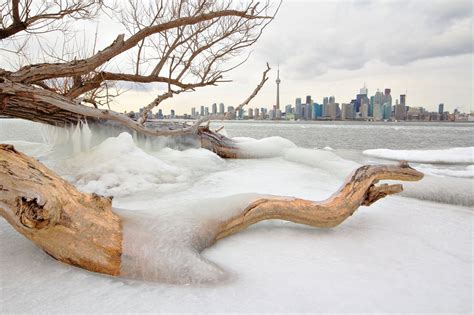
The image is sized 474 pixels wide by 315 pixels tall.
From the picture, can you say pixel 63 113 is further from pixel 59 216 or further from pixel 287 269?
pixel 287 269

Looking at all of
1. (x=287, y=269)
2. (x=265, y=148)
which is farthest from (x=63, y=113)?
(x=287, y=269)

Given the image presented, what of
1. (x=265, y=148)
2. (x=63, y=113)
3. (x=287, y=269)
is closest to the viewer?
A: (x=287, y=269)

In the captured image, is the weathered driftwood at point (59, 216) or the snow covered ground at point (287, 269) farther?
the weathered driftwood at point (59, 216)

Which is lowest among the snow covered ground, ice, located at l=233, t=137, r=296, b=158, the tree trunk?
the snow covered ground

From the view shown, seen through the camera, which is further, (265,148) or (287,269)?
(265,148)

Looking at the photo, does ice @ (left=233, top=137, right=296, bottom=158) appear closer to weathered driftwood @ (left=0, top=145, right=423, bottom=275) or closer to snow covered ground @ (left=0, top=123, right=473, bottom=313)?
snow covered ground @ (left=0, top=123, right=473, bottom=313)

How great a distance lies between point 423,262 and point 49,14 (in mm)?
5811

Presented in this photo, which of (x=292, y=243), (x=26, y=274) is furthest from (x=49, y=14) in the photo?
(x=292, y=243)

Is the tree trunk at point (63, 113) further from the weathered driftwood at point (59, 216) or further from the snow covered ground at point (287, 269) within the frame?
the weathered driftwood at point (59, 216)

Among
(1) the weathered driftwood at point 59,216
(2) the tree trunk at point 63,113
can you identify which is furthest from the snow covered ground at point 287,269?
(2) the tree trunk at point 63,113

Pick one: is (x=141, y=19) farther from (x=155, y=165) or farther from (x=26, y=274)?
(x=26, y=274)

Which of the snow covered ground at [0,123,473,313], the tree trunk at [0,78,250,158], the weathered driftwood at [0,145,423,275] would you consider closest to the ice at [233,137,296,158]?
the tree trunk at [0,78,250,158]

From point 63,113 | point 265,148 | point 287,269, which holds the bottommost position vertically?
point 287,269

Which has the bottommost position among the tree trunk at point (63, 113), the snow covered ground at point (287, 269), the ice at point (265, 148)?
the snow covered ground at point (287, 269)
